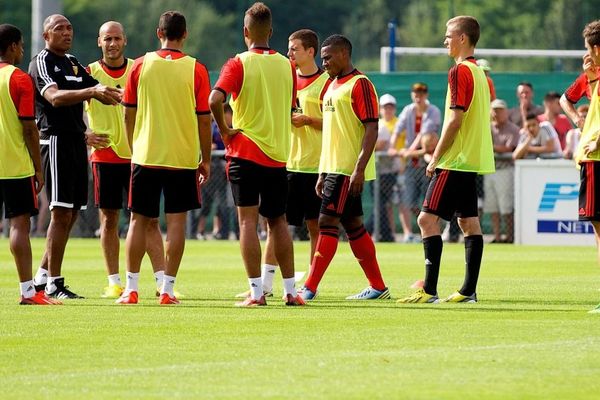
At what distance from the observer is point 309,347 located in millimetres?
9859

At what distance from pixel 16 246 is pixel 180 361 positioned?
3921mm

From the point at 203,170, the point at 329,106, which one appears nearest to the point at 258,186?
the point at 203,170

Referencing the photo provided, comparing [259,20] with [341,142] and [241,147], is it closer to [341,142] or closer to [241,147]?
[241,147]

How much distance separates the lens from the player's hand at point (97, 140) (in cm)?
1412

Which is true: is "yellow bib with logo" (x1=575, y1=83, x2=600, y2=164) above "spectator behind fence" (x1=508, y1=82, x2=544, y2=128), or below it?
below

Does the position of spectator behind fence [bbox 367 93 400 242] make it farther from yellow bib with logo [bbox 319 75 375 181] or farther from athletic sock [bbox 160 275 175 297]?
athletic sock [bbox 160 275 175 297]

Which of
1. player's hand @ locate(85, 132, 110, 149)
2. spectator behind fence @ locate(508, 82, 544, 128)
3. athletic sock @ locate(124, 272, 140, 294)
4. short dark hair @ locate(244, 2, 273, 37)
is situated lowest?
athletic sock @ locate(124, 272, 140, 294)

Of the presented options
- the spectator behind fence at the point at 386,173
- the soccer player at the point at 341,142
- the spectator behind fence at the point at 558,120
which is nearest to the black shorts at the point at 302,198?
the soccer player at the point at 341,142

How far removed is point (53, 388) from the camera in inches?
324

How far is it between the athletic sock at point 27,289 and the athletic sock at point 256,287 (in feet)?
6.02

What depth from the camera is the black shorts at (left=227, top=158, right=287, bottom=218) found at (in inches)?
497

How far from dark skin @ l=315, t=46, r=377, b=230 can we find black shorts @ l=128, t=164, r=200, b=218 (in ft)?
4.29

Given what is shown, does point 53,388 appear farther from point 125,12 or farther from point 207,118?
point 125,12

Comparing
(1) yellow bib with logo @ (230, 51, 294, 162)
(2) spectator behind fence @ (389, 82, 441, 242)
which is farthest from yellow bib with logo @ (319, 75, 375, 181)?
(2) spectator behind fence @ (389, 82, 441, 242)
